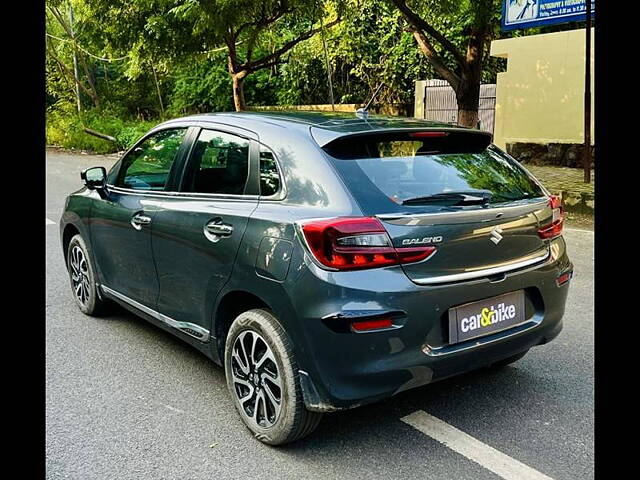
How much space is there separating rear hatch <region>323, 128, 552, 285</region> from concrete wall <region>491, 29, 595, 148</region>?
414 inches

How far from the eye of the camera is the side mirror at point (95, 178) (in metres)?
4.65

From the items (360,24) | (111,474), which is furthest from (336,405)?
(360,24)

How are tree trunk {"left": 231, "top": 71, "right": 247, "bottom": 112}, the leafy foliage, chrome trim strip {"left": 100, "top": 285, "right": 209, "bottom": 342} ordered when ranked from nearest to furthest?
chrome trim strip {"left": 100, "top": 285, "right": 209, "bottom": 342}
the leafy foliage
tree trunk {"left": 231, "top": 71, "right": 247, "bottom": 112}

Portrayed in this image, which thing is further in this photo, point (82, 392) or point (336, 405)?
point (82, 392)

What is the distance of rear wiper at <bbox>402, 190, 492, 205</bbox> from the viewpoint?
9.57ft

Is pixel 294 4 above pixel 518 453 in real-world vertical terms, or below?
above

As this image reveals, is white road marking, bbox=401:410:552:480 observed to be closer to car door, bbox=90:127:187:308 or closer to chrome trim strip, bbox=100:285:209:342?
chrome trim strip, bbox=100:285:209:342

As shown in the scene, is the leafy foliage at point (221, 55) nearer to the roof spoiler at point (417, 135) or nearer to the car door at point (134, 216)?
the car door at point (134, 216)

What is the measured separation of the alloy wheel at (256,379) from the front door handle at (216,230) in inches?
20.5

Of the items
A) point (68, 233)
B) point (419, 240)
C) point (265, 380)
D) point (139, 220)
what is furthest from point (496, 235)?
point (68, 233)

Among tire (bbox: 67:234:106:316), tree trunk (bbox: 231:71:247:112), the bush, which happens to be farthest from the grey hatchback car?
the bush
